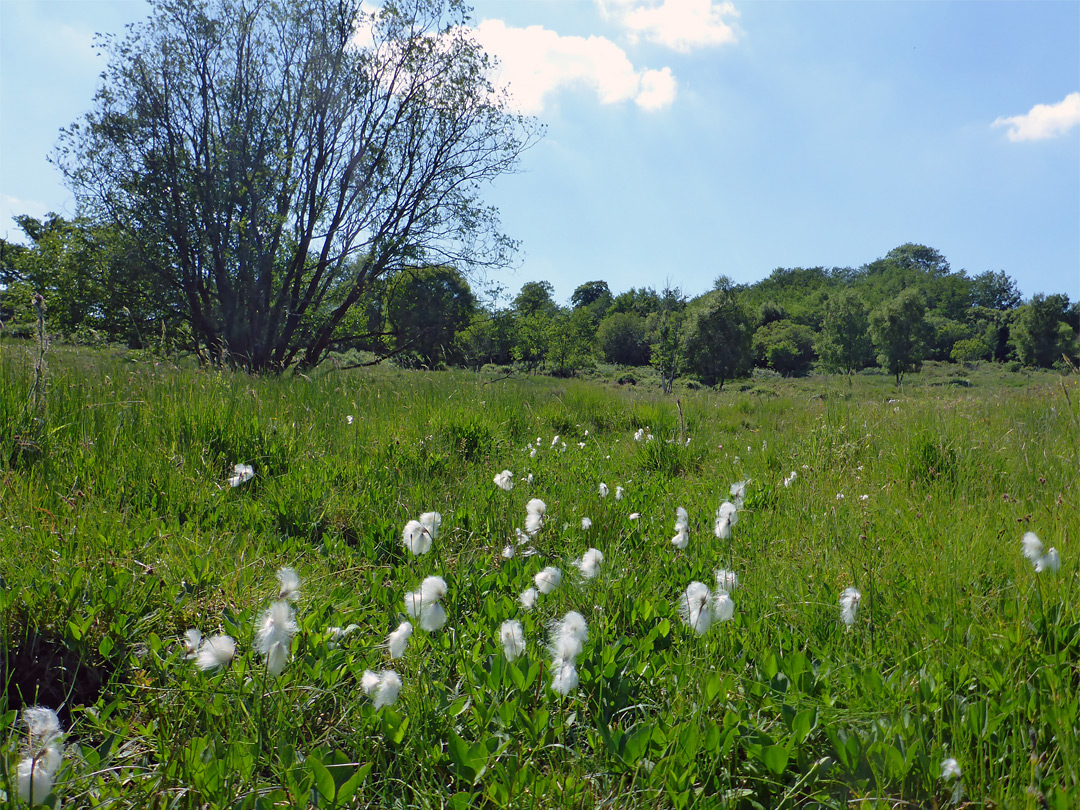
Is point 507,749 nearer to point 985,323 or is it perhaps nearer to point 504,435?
point 504,435

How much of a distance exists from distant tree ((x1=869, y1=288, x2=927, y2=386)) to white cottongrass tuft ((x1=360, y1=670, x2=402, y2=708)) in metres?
40.7

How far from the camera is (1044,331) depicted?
37406mm

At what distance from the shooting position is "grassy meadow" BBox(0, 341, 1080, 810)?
128cm

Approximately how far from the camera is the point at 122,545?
7.00ft

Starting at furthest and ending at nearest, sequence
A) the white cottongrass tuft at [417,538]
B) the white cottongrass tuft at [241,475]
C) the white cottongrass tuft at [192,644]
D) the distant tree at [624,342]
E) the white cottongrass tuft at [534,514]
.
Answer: the distant tree at [624,342] < the white cottongrass tuft at [241,475] < the white cottongrass tuft at [534,514] < the white cottongrass tuft at [417,538] < the white cottongrass tuft at [192,644]

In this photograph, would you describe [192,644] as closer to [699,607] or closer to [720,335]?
[699,607]

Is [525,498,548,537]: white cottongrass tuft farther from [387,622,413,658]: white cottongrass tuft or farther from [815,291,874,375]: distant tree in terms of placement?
[815,291,874,375]: distant tree

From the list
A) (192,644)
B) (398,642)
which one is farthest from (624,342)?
(192,644)

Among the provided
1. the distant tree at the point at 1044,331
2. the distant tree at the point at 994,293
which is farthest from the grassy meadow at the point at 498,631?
the distant tree at the point at 994,293

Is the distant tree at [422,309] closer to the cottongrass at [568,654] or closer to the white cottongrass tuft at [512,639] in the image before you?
the white cottongrass tuft at [512,639]

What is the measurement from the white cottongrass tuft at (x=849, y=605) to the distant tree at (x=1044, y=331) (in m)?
48.3

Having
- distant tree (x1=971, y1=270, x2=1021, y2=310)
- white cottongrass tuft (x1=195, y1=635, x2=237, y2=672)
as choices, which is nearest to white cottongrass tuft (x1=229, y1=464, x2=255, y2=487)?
white cottongrass tuft (x1=195, y1=635, x2=237, y2=672)

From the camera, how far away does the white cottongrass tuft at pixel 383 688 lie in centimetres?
139

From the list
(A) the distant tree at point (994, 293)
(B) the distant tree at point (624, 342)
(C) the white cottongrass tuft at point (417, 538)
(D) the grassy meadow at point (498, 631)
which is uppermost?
(A) the distant tree at point (994, 293)
